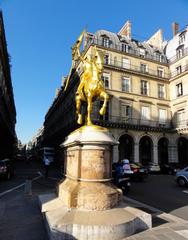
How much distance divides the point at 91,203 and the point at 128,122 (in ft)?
76.4

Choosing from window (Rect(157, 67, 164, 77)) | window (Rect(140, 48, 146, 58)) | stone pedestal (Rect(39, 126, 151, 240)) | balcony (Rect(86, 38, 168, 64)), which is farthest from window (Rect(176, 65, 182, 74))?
stone pedestal (Rect(39, 126, 151, 240))

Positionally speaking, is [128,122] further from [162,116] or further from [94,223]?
[94,223]

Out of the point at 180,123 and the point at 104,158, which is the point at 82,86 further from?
the point at 180,123

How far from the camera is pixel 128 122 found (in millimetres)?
28219

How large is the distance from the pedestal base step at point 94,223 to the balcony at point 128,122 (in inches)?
807

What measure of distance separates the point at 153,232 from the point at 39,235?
8.56 ft

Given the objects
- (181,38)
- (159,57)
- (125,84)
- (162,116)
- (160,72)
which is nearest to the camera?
(125,84)

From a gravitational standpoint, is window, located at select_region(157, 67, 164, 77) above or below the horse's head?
above

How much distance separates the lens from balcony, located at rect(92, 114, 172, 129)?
26.2 meters

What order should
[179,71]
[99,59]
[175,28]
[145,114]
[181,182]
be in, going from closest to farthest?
Result: [99,59] → [181,182] → [145,114] → [179,71] → [175,28]

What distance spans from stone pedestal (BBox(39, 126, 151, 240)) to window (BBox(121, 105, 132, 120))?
22.0m

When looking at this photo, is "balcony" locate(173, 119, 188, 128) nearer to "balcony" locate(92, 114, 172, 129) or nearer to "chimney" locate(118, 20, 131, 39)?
"balcony" locate(92, 114, 172, 129)

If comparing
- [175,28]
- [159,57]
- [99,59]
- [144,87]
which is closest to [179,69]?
[159,57]

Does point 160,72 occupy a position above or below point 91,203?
above
